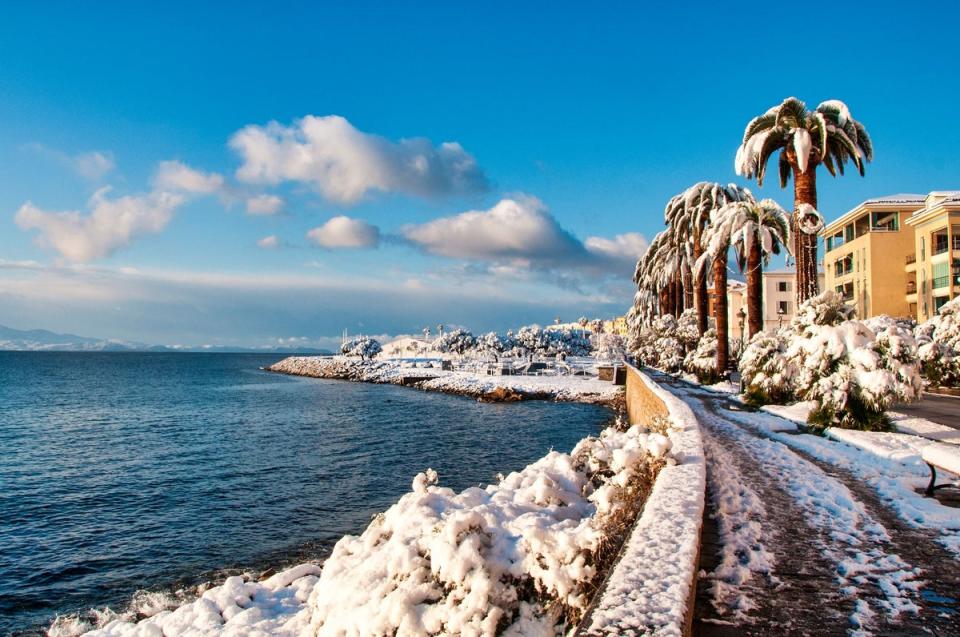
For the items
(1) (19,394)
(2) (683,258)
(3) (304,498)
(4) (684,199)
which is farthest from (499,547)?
(1) (19,394)

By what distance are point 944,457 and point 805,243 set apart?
Answer: 16.2 meters

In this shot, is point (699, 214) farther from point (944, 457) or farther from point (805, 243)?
point (944, 457)

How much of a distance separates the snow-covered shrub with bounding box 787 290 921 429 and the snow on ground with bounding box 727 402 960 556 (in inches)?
43.0

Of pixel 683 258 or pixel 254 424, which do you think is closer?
pixel 254 424

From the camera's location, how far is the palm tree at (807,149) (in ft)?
73.0

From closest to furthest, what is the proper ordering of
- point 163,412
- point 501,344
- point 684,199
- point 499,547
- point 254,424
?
1. point 499,547
2. point 254,424
3. point 684,199
4. point 163,412
5. point 501,344

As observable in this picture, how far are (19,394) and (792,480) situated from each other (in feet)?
243

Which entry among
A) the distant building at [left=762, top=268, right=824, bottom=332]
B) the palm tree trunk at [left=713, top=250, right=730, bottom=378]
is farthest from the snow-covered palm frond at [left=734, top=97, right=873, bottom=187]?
the distant building at [left=762, top=268, right=824, bottom=332]

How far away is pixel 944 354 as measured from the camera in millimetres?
25922

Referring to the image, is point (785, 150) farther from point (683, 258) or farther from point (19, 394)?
point (19, 394)

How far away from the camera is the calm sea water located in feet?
42.3

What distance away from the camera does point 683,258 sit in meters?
45.9

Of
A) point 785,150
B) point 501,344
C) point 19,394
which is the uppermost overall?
point 785,150

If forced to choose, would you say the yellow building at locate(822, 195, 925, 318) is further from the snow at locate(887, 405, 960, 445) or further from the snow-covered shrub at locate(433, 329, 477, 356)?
the snow-covered shrub at locate(433, 329, 477, 356)
